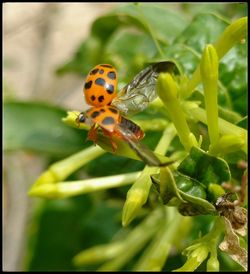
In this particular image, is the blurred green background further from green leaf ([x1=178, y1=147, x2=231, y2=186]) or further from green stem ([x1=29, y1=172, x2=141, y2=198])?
green leaf ([x1=178, y1=147, x2=231, y2=186])

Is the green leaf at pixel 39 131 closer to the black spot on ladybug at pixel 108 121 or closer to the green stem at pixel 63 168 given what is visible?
the green stem at pixel 63 168

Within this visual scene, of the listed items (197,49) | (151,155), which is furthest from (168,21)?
(151,155)

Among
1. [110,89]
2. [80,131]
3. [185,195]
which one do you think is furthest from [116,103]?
[80,131]

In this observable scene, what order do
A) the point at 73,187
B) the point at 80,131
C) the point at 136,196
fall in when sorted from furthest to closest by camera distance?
1. the point at 80,131
2. the point at 73,187
3. the point at 136,196

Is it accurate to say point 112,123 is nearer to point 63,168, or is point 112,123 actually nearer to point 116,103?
point 116,103

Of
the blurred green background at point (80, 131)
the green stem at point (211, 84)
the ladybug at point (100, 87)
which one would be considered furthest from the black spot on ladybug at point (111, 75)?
the blurred green background at point (80, 131)

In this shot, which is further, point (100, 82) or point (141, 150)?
point (100, 82)

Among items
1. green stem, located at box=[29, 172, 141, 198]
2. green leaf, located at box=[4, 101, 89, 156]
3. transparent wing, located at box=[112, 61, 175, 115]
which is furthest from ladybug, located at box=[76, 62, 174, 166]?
green leaf, located at box=[4, 101, 89, 156]
